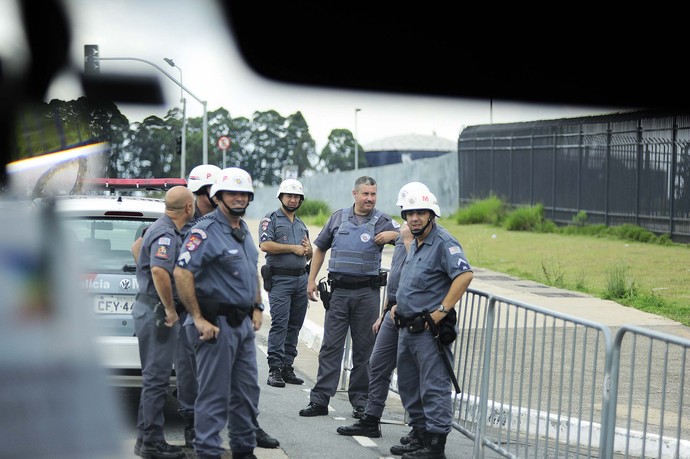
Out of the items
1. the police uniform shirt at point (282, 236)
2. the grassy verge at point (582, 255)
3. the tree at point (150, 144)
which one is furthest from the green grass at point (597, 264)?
the tree at point (150, 144)

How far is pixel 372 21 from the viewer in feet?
7.91

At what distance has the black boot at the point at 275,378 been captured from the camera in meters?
9.24

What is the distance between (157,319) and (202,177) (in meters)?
1.25

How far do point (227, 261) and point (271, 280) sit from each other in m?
3.44

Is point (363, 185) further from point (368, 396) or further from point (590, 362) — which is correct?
point (590, 362)

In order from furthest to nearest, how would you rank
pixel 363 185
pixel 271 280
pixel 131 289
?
pixel 271 280 < pixel 363 185 < pixel 131 289

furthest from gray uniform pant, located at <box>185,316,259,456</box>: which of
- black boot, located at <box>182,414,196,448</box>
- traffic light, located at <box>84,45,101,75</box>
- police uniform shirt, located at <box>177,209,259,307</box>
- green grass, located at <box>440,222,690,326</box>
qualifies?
green grass, located at <box>440,222,690,326</box>

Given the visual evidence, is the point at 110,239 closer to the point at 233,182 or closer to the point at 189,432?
the point at 189,432

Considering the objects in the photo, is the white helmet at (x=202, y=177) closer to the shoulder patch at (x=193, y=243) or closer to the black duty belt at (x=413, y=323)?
the shoulder patch at (x=193, y=243)

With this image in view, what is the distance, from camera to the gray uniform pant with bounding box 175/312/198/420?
21.8ft

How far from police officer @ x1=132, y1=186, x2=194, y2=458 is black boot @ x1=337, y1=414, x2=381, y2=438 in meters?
1.36

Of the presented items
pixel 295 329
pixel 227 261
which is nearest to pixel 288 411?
pixel 295 329

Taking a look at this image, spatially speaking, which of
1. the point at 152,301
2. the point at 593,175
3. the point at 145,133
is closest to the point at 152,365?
the point at 152,301

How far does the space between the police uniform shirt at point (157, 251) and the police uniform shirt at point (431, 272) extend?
150 centimetres
